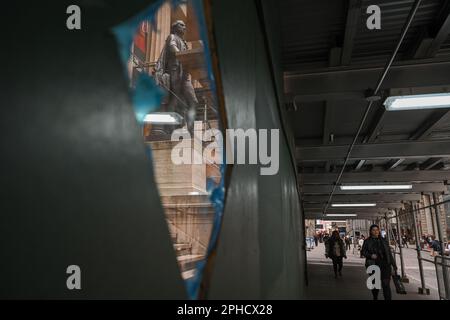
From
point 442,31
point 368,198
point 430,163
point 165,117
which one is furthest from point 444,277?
point 368,198

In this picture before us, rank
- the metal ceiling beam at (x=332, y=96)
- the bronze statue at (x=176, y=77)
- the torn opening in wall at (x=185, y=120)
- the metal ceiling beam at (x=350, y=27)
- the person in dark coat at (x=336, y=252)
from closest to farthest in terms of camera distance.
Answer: the torn opening in wall at (x=185, y=120) → the bronze statue at (x=176, y=77) → the metal ceiling beam at (x=350, y=27) → the metal ceiling beam at (x=332, y=96) → the person in dark coat at (x=336, y=252)

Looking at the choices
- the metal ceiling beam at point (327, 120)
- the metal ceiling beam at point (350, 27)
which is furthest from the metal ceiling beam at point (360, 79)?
the metal ceiling beam at point (327, 120)

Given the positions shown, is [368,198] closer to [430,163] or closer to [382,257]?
[430,163]

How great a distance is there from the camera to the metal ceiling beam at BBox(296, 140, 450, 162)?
7.72 metres

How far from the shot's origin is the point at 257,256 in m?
1.64

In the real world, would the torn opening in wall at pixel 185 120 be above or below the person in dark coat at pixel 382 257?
above

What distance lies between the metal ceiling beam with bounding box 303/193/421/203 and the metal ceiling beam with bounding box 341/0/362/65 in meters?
11.8

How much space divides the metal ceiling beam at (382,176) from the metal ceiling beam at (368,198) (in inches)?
159

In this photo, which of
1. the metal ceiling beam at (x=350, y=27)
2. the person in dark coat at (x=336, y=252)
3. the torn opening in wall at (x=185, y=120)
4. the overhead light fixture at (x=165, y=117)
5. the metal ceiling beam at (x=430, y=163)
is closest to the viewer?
the torn opening in wall at (x=185, y=120)

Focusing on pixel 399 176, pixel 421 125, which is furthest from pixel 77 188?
pixel 399 176

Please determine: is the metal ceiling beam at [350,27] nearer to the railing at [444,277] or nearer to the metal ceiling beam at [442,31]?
the metal ceiling beam at [442,31]

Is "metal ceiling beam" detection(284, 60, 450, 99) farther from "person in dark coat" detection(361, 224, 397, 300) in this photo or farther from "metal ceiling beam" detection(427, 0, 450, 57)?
"person in dark coat" detection(361, 224, 397, 300)

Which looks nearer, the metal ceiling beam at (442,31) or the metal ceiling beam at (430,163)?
the metal ceiling beam at (442,31)

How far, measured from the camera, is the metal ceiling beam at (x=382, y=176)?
411 inches
